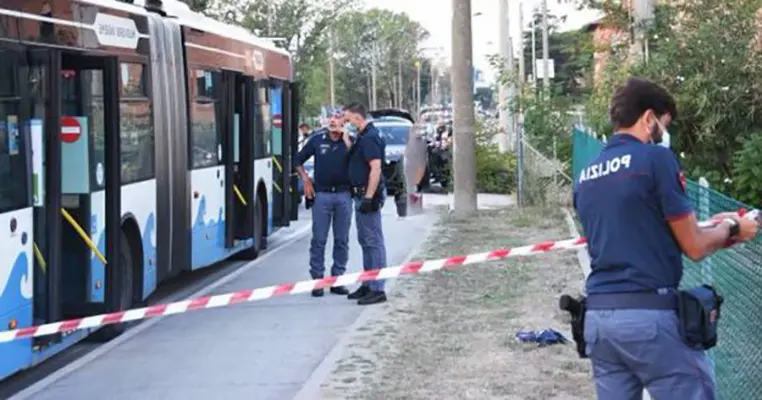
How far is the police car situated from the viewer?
24.9m

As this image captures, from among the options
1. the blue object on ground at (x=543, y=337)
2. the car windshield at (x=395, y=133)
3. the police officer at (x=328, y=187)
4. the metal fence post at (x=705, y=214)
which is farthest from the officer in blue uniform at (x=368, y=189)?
the car windshield at (x=395, y=133)

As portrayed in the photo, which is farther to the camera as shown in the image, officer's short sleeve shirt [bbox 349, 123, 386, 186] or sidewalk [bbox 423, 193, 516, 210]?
sidewalk [bbox 423, 193, 516, 210]

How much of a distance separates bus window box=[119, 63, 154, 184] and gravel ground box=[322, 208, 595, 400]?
7.95 ft

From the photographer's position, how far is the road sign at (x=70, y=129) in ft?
31.8

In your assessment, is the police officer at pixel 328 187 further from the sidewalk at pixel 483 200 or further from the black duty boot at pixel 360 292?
the sidewalk at pixel 483 200

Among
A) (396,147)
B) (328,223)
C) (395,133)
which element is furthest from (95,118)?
(395,133)

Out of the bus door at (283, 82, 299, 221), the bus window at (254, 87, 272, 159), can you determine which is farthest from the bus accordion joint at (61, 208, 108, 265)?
the bus door at (283, 82, 299, 221)

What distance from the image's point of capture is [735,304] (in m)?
6.79

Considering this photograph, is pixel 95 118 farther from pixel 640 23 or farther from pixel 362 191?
pixel 640 23

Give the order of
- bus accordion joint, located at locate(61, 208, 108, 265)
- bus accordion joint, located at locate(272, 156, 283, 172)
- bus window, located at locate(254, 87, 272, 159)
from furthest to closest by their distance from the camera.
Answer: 1. bus accordion joint, located at locate(272, 156, 283, 172)
2. bus window, located at locate(254, 87, 272, 159)
3. bus accordion joint, located at locate(61, 208, 108, 265)

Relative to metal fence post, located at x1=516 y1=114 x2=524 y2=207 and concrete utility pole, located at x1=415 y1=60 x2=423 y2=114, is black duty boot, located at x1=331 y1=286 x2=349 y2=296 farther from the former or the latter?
concrete utility pole, located at x1=415 y1=60 x2=423 y2=114

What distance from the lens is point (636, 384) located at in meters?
5.06

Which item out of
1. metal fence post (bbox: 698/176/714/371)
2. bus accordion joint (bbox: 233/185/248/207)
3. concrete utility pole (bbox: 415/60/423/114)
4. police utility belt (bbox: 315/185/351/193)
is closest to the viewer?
metal fence post (bbox: 698/176/714/371)

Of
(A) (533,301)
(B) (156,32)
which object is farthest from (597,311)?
(B) (156,32)
